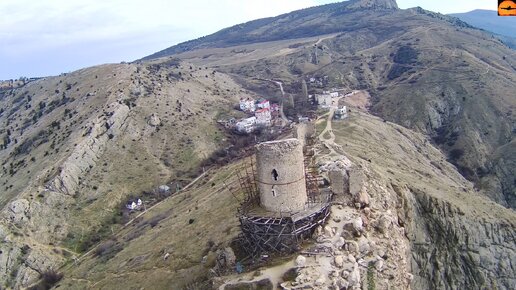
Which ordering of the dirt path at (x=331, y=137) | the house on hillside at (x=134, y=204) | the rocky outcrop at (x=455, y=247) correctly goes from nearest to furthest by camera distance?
the rocky outcrop at (x=455, y=247) → the dirt path at (x=331, y=137) → the house on hillside at (x=134, y=204)

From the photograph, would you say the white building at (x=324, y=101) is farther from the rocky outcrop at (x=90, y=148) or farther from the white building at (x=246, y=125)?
the rocky outcrop at (x=90, y=148)

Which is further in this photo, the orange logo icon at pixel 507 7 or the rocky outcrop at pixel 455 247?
the rocky outcrop at pixel 455 247

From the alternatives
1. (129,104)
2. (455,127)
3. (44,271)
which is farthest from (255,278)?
(455,127)

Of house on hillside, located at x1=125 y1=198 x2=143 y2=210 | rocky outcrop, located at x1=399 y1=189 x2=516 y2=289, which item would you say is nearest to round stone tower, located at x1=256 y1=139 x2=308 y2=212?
rocky outcrop, located at x1=399 y1=189 x2=516 y2=289

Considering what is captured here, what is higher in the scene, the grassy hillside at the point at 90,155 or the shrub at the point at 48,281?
the grassy hillside at the point at 90,155

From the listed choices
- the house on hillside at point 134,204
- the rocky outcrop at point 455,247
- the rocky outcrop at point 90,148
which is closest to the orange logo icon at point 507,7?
the rocky outcrop at point 455,247

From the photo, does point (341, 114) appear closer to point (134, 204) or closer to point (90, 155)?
point (134, 204)
